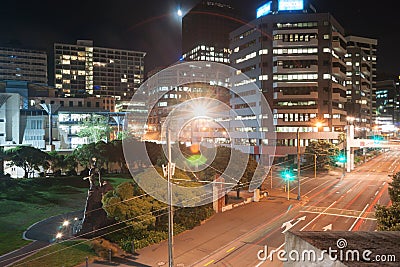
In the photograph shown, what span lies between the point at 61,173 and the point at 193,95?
94904 mm

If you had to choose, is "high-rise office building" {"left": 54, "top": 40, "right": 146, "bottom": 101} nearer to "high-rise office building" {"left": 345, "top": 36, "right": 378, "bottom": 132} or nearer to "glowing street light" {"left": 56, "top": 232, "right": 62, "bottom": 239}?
"high-rise office building" {"left": 345, "top": 36, "right": 378, "bottom": 132}

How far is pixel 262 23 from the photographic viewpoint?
80562 millimetres

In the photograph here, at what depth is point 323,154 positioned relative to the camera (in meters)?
63.3

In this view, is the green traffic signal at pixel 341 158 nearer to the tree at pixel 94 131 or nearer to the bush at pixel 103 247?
the bush at pixel 103 247

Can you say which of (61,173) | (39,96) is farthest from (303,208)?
(39,96)

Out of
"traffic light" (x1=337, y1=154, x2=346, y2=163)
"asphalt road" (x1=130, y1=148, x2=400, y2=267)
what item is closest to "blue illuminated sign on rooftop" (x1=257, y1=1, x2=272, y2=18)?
"traffic light" (x1=337, y1=154, x2=346, y2=163)

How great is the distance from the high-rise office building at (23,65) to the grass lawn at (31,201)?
118m

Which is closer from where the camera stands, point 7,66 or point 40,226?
point 40,226

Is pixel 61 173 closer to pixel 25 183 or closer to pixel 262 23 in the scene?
pixel 25 183

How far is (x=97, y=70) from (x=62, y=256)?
161639 mm

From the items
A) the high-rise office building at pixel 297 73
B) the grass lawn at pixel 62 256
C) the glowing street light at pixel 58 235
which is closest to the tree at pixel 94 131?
the high-rise office building at pixel 297 73

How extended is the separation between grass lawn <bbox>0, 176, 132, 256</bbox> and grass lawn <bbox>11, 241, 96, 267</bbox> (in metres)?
3.16

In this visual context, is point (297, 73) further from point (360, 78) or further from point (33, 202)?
point (33, 202)

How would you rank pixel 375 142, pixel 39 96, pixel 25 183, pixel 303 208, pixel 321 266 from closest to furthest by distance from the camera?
pixel 321 266
pixel 303 208
pixel 25 183
pixel 375 142
pixel 39 96
